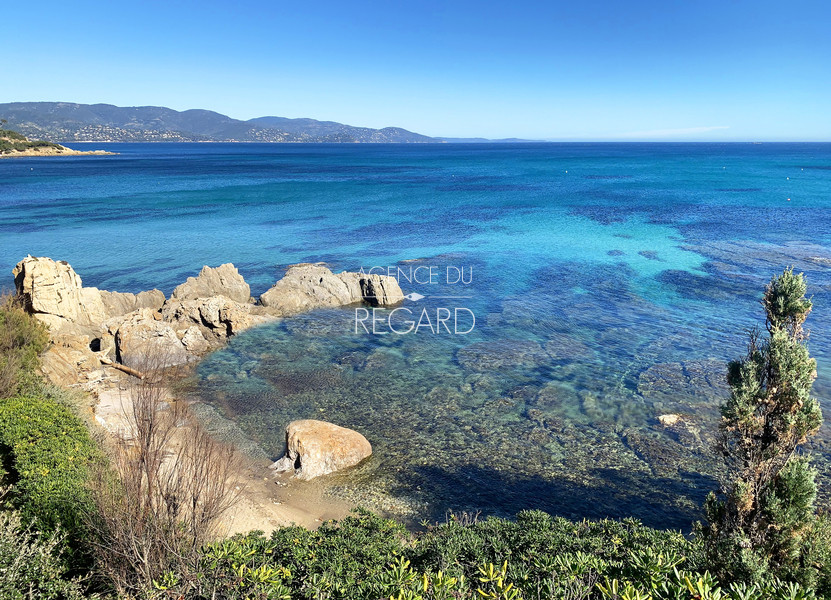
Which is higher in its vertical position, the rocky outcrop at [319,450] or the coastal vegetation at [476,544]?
the coastal vegetation at [476,544]

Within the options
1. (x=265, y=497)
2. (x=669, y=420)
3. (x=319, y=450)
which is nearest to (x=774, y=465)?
(x=669, y=420)

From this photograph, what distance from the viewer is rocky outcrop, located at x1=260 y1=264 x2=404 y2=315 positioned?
30.9m

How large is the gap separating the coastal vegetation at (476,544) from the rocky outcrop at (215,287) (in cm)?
2023

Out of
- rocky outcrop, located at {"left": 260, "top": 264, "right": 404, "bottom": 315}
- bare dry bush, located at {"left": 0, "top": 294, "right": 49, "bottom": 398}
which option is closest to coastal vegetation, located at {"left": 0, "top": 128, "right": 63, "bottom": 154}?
rocky outcrop, located at {"left": 260, "top": 264, "right": 404, "bottom": 315}

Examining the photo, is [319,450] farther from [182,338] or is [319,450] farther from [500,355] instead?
[182,338]

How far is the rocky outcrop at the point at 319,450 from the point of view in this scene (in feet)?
52.0

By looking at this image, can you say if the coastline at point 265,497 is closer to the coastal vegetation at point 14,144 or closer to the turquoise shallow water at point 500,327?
the turquoise shallow water at point 500,327

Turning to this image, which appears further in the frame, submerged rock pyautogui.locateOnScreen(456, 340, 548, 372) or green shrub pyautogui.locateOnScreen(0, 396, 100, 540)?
submerged rock pyautogui.locateOnScreen(456, 340, 548, 372)

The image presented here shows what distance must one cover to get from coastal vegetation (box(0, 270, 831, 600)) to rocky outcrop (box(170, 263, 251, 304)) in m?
20.2

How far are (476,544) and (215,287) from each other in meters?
25.2

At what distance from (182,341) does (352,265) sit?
17.2 m

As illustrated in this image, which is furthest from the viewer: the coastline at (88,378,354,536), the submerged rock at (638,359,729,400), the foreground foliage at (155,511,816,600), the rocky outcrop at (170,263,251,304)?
the rocky outcrop at (170,263,251,304)

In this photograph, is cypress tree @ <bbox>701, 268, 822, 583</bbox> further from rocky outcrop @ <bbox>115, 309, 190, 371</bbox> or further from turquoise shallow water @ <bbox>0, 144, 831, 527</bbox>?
rocky outcrop @ <bbox>115, 309, 190, 371</bbox>

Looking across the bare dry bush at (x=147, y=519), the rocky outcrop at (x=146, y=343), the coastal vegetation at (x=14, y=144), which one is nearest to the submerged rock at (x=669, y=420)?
the bare dry bush at (x=147, y=519)
